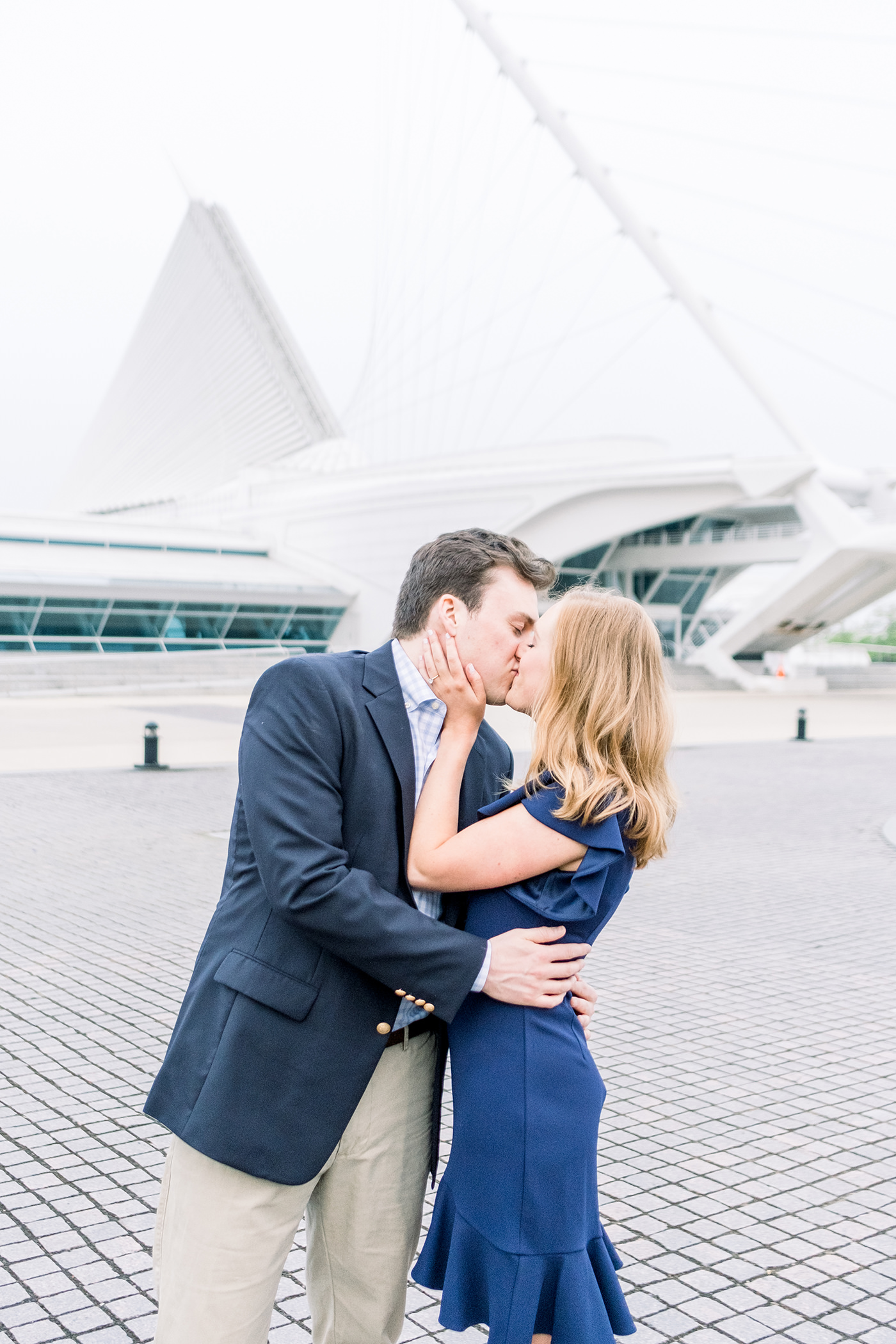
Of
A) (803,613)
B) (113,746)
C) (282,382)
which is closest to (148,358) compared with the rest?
(282,382)

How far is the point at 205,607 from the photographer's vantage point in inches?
1693

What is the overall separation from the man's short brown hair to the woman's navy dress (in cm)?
37

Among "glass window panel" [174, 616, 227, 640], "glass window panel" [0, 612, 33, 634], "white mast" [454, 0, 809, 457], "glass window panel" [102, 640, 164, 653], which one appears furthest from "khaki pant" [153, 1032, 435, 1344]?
"glass window panel" [174, 616, 227, 640]

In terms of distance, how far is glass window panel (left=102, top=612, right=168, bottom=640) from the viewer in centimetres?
4094

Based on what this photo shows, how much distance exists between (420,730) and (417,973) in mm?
447

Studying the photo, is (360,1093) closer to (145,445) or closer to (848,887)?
(848,887)

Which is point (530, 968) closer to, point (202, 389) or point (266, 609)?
point (266, 609)

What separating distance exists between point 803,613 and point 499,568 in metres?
40.5

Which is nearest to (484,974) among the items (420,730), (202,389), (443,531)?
(420,730)

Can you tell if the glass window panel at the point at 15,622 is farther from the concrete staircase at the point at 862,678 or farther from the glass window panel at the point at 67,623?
the concrete staircase at the point at 862,678

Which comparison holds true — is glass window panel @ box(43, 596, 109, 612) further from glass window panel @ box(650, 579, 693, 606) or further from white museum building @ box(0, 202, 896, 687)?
glass window panel @ box(650, 579, 693, 606)

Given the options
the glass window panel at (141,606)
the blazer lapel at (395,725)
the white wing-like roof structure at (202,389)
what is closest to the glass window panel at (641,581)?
the glass window panel at (141,606)

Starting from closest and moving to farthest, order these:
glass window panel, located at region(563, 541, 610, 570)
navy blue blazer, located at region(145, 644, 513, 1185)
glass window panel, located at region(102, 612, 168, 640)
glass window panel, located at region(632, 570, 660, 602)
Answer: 1. navy blue blazer, located at region(145, 644, 513, 1185)
2. glass window panel, located at region(102, 612, 168, 640)
3. glass window panel, located at region(563, 541, 610, 570)
4. glass window panel, located at region(632, 570, 660, 602)

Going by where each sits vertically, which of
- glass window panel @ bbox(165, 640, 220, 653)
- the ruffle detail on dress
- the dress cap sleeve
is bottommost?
glass window panel @ bbox(165, 640, 220, 653)
